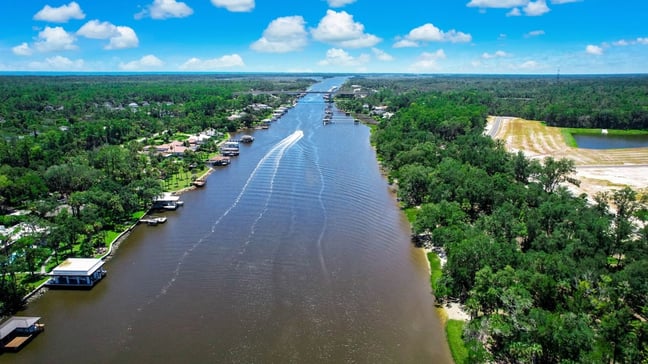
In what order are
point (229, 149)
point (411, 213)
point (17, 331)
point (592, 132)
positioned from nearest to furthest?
point (17, 331), point (411, 213), point (229, 149), point (592, 132)

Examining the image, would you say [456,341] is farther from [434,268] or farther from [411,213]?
[411,213]

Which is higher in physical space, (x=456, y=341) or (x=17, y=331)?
(x=17, y=331)

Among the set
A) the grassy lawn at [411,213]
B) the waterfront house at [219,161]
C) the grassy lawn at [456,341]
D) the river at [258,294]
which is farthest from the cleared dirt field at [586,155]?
the waterfront house at [219,161]

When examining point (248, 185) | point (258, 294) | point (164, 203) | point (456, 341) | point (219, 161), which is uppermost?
point (219, 161)

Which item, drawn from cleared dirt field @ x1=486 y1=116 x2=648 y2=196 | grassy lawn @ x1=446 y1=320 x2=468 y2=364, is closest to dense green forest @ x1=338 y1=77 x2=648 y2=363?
grassy lawn @ x1=446 y1=320 x2=468 y2=364

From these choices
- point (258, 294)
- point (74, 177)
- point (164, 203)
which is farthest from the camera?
point (74, 177)

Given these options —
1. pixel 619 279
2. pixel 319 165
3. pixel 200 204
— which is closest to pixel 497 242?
pixel 619 279

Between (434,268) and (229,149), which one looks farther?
(229,149)

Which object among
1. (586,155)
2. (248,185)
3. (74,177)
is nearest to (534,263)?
(248,185)
